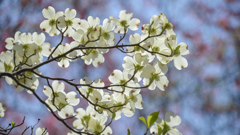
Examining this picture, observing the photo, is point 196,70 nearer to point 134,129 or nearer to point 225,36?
point 225,36

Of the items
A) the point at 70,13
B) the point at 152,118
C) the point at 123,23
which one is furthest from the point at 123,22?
the point at 152,118

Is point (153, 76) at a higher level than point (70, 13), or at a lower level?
lower

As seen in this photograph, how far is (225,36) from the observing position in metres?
2.93

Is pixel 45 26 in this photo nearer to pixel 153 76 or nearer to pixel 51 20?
pixel 51 20

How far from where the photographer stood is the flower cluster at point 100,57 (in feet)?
2.00

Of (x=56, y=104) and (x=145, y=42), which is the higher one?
(x=145, y=42)

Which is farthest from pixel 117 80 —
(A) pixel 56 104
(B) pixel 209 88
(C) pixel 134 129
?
(B) pixel 209 88

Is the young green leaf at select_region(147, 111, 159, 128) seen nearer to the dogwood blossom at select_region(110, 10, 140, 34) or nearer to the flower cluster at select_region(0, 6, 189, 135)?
the flower cluster at select_region(0, 6, 189, 135)

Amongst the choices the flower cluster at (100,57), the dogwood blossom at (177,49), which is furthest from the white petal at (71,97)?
the dogwood blossom at (177,49)

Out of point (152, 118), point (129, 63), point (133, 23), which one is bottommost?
point (152, 118)

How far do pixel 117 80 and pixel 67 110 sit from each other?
13cm

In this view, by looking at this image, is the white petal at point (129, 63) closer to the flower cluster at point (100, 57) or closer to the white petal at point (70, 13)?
the flower cluster at point (100, 57)

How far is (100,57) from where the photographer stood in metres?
0.67

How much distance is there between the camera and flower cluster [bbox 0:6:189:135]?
2.00 feet
